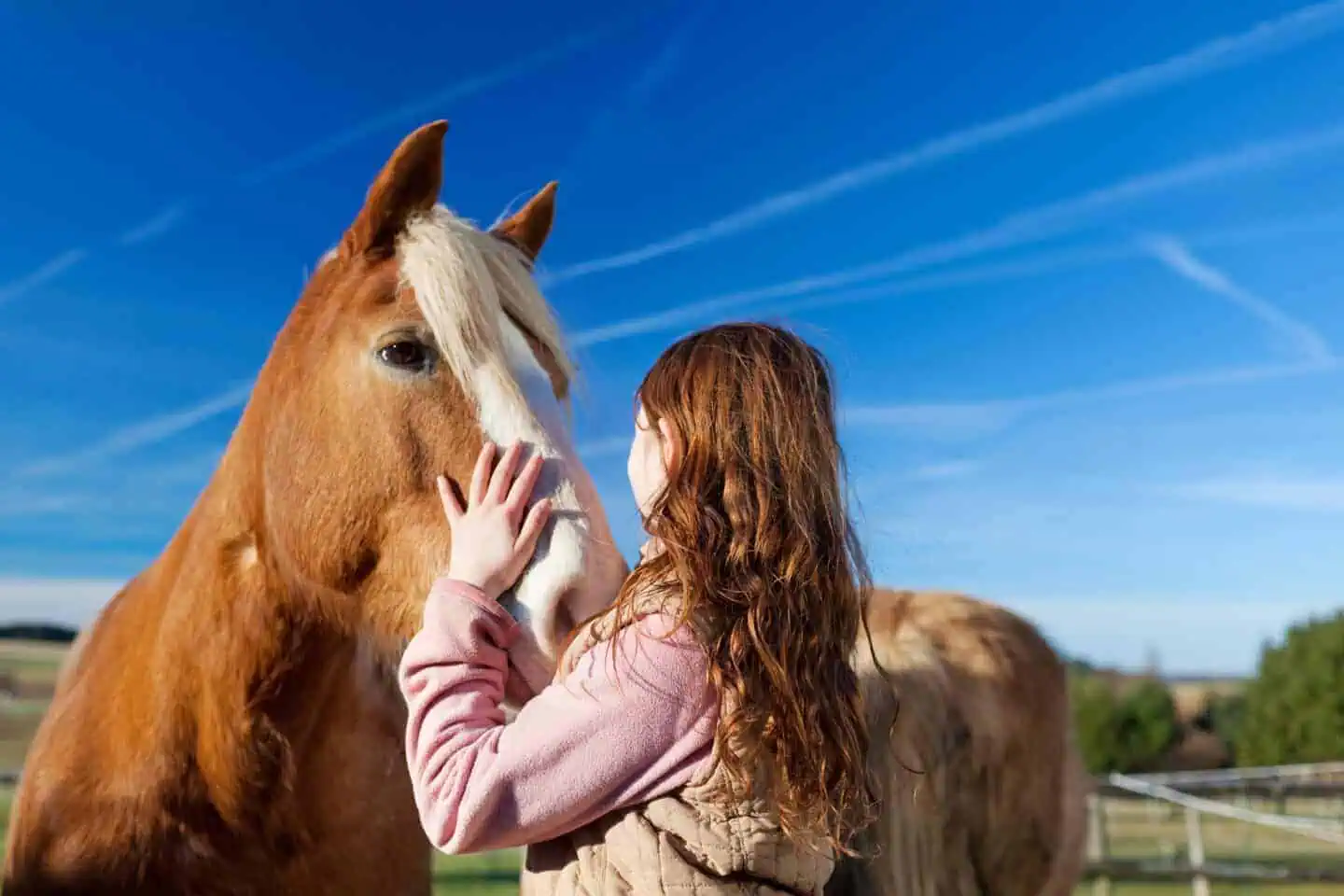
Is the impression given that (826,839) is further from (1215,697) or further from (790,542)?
(1215,697)

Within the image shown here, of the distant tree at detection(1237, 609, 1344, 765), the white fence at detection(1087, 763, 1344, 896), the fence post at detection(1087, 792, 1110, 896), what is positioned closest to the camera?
the white fence at detection(1087, 763, 1344, 896)

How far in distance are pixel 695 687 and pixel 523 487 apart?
577mm

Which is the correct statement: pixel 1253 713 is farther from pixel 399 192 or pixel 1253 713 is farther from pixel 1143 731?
pixel 399 192

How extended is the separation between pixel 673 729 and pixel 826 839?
0.87 ft

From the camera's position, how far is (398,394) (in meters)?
2.15

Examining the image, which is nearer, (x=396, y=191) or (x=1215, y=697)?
(x=396, y=191)

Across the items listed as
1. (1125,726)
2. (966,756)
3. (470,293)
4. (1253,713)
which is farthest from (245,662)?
(1125,726)

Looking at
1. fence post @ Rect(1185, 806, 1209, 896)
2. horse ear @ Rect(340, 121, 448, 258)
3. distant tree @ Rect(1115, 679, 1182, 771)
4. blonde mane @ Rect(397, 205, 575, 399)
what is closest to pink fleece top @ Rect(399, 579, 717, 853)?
blonde mane @ Rect(397, 205, 575, 399)

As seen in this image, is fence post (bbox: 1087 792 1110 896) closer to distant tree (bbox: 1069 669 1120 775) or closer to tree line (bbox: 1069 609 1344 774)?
tree line (bbox: 1069 609 1344 774)

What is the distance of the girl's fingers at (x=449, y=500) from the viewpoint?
1812 millimetres

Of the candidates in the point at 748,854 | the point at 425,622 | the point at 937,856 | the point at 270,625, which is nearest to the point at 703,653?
the point at 748,854

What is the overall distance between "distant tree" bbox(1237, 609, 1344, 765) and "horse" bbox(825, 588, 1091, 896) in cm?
3190

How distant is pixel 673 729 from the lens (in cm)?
124

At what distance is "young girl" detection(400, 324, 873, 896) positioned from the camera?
3.99 ft
